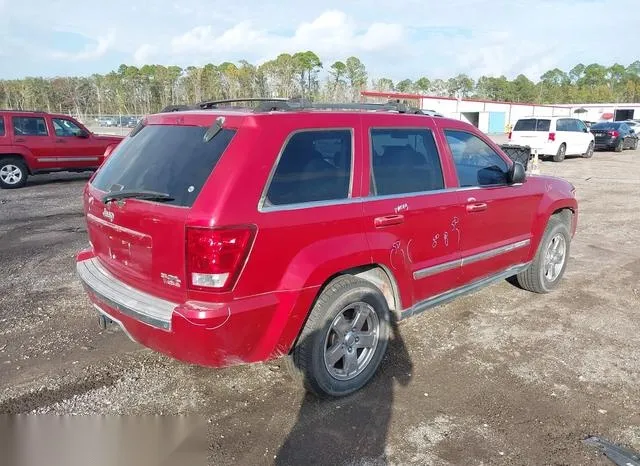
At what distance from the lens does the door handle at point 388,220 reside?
336 cm

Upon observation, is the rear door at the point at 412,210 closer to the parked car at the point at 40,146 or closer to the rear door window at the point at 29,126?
the parked car at the point at 40,146

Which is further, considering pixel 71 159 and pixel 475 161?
pixel 71 159

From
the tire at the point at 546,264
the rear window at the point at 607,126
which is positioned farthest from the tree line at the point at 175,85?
the tire at the point at 546,264

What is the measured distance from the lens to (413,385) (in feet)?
11.8

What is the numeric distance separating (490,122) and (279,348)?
52.2 metres

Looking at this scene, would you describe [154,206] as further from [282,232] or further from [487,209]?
[487,209]

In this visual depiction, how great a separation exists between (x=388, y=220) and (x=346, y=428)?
1329 mm

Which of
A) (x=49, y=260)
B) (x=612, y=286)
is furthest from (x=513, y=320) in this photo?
(x=49, y=260)

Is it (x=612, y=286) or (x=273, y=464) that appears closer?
(x=273, y=464)

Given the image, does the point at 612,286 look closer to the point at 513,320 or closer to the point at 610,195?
the point at 513,320

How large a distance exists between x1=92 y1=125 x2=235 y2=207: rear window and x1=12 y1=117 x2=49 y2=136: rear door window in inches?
400

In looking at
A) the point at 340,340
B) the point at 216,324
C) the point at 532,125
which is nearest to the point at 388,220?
the point at 340,340

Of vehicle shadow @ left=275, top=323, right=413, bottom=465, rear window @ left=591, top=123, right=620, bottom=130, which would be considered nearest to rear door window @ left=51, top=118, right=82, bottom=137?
vehicle shadow @ left=275, top=323, right=413, bottom=465

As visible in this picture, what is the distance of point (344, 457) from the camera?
111 inches
